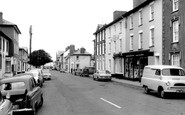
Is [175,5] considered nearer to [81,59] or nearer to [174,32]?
[174,32]

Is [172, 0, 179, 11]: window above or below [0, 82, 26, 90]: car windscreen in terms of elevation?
above

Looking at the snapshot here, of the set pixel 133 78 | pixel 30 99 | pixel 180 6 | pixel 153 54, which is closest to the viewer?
pixel 30 99

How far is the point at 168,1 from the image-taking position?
68.1 ft

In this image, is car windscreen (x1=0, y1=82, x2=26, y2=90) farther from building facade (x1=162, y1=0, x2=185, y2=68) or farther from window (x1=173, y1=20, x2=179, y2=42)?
window (x1=173, y1=20, x2=179, y2=42)

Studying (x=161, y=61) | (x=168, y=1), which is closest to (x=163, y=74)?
(x=161, y=61)

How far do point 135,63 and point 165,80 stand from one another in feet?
46.2

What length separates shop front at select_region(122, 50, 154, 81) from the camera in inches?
965

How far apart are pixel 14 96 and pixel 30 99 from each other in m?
0.70

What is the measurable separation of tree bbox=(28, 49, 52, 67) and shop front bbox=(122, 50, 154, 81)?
63.0 m

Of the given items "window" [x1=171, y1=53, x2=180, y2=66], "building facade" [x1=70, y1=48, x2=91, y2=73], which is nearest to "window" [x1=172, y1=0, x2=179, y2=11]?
"window" [x1=171, y1=53, x2=180, y2=66]

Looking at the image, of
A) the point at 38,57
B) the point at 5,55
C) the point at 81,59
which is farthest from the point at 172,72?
the point at 38,57

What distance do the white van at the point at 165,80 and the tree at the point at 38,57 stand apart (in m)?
76.3

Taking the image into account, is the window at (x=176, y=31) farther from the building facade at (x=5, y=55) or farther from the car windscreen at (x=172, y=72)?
the building facade at (x=5, y=55)

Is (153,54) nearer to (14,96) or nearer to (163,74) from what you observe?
(163,74)
